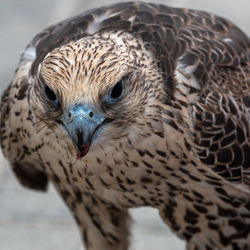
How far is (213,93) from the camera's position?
10.7 ft

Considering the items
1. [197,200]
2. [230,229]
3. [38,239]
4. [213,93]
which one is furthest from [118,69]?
[38,239]

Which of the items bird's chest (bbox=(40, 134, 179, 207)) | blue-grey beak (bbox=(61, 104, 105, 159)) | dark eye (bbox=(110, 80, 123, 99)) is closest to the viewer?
blue-grey beak (bbox=(61, 104, 105, 159))

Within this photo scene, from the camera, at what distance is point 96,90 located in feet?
9.22

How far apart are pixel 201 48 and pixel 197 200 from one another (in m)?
0.66

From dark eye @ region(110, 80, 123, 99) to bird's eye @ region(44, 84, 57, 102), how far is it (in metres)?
0.22

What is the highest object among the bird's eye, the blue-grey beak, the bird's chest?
the bird's eye

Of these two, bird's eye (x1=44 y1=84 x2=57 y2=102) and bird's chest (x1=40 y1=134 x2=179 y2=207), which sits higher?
bird's eye (x1=44 y1=84 x2=57 y2=102)

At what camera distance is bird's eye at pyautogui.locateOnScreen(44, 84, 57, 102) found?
9.47 ft

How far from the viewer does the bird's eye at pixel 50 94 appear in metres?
2.89

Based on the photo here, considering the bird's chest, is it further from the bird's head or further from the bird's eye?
the bird's eye

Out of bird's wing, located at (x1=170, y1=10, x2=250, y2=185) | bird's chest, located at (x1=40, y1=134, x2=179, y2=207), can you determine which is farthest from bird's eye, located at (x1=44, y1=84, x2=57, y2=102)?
bird's wing, located at (x1=170, y1=10, x2=250, y2=185)

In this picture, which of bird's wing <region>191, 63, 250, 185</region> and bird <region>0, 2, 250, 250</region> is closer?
bird <region>0, 2, 250, 250</region>

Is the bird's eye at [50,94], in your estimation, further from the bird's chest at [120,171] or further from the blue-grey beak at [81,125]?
the bird's chest at [120,171]

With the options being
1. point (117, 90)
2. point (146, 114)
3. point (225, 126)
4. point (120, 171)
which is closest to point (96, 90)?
point (117, 90)
